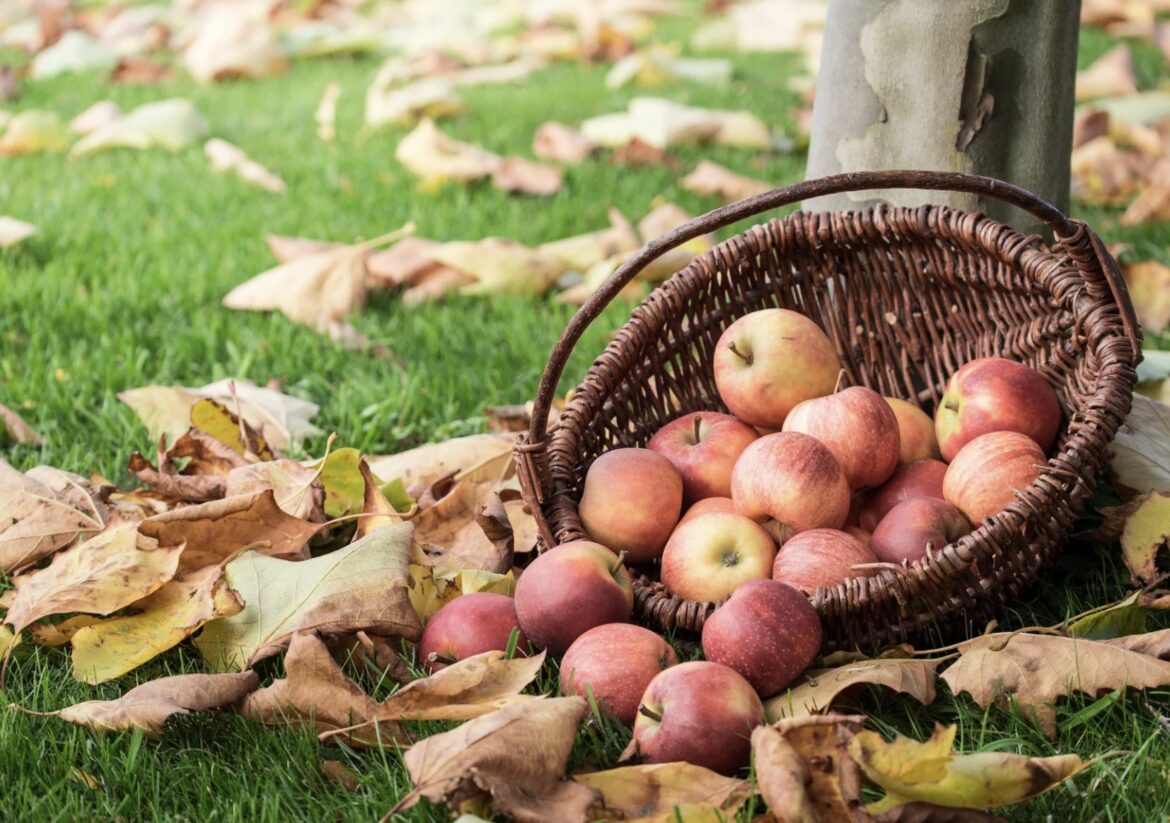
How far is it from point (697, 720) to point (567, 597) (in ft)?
0.94

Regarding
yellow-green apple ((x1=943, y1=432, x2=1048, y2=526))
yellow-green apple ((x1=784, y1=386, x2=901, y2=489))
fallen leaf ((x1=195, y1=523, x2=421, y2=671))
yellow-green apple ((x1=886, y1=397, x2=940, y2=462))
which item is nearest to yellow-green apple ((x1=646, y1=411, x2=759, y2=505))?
yellow-green apple ((x1=784, y1=386, x2=901, y2=489))

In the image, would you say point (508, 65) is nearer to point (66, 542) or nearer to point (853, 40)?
point (853, 40)

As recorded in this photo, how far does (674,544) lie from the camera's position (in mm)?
1775

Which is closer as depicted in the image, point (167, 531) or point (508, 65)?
point (167, 531)

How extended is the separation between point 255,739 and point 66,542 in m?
0.62

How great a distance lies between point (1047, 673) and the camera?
1.54m

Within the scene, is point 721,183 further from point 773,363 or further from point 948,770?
point 948,770

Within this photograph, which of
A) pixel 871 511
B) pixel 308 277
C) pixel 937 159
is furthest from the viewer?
pixel 308 277

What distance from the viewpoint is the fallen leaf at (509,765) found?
4.11ft

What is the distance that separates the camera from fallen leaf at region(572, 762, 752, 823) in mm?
1318

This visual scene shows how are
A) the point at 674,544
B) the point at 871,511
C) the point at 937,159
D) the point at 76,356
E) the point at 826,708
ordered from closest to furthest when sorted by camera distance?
the point at 826,708 → the point at 674,544 → the point at 871,511 → the point at 937,159 → the point at 76,356

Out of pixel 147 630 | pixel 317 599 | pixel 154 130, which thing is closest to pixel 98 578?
pixel 147 630

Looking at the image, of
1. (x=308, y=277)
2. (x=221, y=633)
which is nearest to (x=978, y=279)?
(x=221, y=633)

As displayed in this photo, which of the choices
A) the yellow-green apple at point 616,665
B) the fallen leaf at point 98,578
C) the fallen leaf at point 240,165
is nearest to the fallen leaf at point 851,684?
the yellow-green apple at point 616,665
